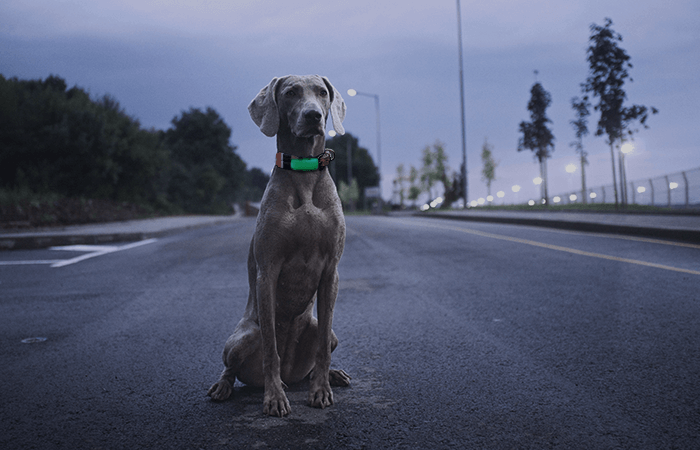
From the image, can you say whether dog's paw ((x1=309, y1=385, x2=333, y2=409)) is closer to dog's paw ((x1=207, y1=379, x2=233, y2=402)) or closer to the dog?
the dog

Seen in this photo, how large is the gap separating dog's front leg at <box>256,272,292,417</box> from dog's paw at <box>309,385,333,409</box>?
0.43 feet

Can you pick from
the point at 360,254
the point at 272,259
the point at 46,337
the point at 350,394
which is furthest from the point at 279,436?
the point at 360,254

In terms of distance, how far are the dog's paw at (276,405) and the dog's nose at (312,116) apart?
1.41 metres

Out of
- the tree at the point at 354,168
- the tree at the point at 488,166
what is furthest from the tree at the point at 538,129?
the tree at the point at 354,168

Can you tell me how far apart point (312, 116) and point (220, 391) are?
156cm

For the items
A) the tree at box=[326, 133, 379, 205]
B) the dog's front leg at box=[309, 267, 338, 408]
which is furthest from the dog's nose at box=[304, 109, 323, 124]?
the tree at box=[326, 133, 379, 205]

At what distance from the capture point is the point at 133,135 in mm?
28984

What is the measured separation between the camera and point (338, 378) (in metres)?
3.09

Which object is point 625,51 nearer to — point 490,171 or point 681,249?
point 681,249

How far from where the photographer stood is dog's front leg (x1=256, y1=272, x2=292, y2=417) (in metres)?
2.68

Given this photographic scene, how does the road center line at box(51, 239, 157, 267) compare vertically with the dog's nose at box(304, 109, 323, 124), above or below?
below

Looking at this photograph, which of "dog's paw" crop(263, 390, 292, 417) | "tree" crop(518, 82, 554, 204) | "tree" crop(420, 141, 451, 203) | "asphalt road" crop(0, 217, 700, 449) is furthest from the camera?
"tree" crop(420, 141, 451, 203)

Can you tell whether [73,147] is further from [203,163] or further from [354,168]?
[354,168]

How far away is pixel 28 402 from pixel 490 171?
204 feet
